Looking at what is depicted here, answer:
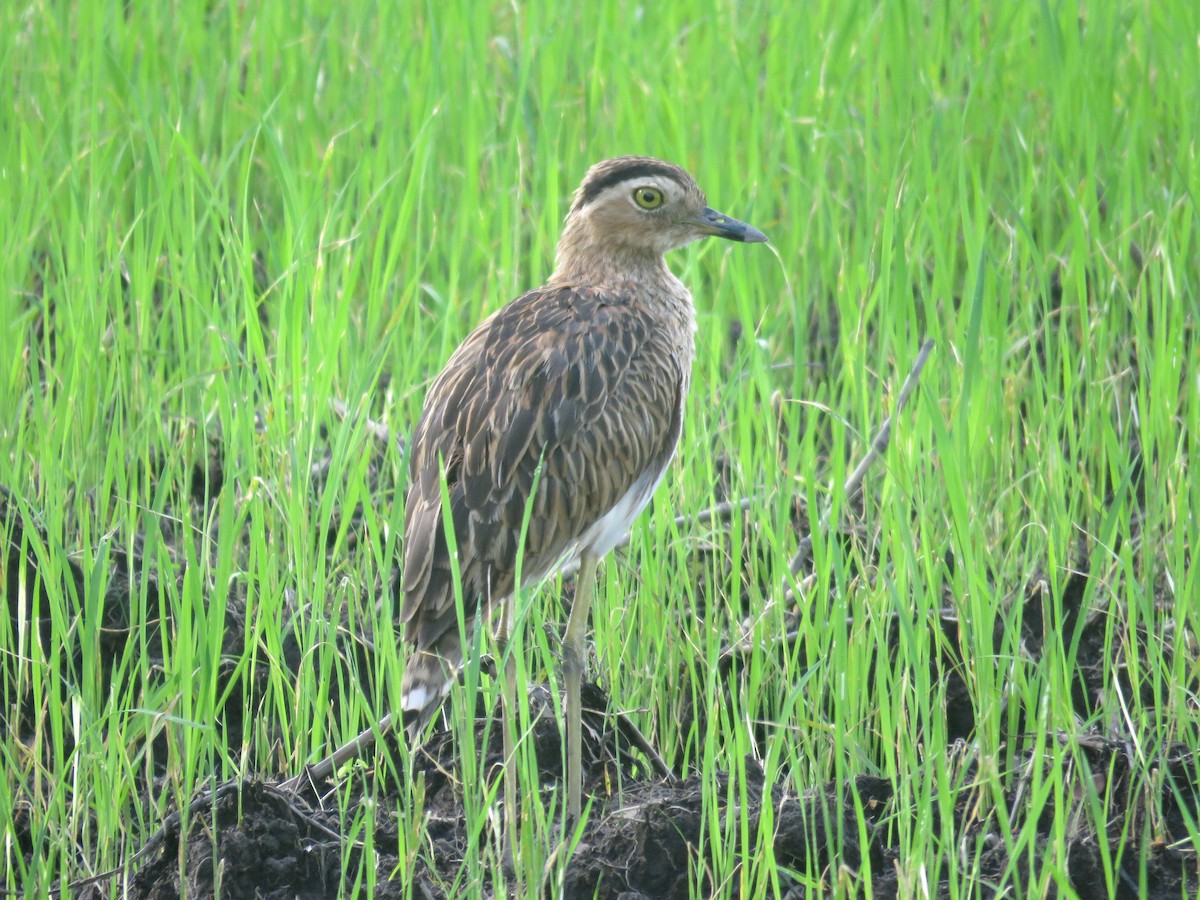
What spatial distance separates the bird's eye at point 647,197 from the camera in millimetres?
4246

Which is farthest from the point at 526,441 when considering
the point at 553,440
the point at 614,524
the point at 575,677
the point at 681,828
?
the point at 681,828

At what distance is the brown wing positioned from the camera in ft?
11.7

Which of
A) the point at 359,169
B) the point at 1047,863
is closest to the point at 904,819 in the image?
the point at 1047,863

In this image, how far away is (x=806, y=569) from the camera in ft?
14.5

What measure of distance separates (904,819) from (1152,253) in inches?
95.0

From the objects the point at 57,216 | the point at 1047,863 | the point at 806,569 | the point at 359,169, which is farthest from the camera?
the point at 57,216

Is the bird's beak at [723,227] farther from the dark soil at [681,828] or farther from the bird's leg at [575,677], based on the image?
the dark soil at [681,828]

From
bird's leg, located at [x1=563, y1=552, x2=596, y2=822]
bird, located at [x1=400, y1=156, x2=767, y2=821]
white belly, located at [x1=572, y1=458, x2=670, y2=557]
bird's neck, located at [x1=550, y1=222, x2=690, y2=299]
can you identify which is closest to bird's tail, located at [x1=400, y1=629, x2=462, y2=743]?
bird, located at [x1=400, y1=156, x2=767, y2=821]

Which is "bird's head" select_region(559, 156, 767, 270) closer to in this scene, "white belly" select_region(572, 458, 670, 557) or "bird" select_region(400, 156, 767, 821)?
"bird" select_region(400, 156, 767, 821)

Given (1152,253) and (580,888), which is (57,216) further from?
(1152,253)

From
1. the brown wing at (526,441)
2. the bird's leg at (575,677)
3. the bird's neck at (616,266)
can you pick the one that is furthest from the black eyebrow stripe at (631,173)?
the bird's leg at (575,677)

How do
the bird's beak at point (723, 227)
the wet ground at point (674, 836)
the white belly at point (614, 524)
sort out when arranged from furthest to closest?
the bird's beak at point (723, 227) → the white belly at point (614, 524) → the wet ground at point (674, 836)

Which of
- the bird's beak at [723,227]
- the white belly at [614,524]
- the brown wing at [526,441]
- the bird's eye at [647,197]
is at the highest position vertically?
the bird's eye at [647,197]

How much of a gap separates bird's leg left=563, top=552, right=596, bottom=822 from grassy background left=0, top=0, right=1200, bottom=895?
0.17 m
